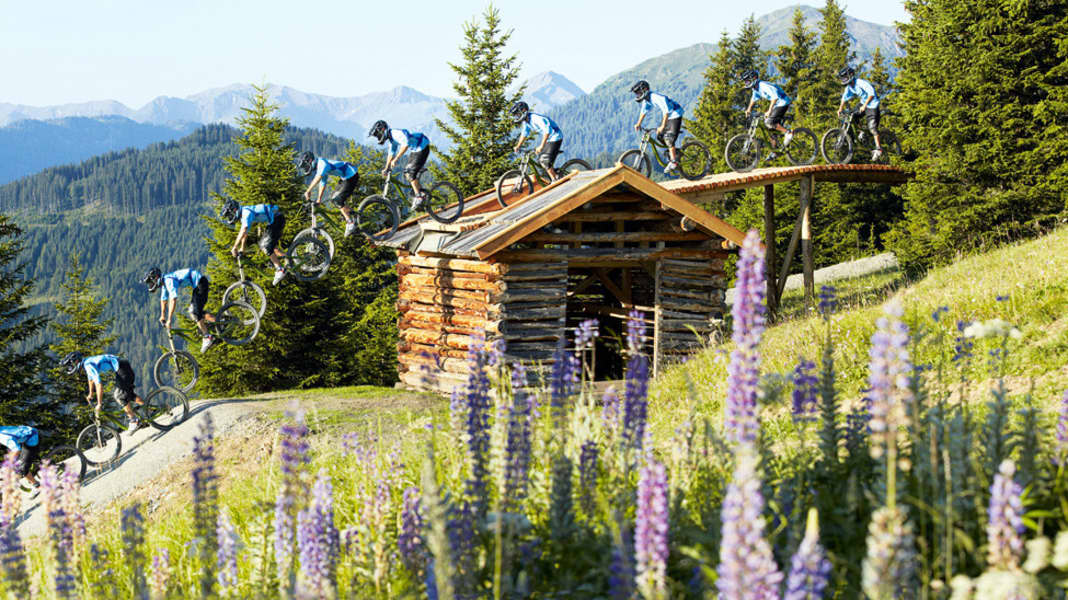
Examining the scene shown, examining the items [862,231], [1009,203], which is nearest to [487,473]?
[1009,203]

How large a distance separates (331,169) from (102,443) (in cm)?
687

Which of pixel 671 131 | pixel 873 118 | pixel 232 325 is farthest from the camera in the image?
pixel 873 118

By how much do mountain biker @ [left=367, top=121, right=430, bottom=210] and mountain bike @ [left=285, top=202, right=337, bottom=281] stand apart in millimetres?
1772

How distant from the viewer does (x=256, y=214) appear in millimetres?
15195

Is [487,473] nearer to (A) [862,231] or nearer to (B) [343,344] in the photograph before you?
(B) [343,344]

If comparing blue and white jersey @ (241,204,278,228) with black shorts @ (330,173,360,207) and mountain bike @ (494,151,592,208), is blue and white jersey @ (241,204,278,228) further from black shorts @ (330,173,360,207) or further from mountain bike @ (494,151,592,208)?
mountain bike @ (494,151,592,208)

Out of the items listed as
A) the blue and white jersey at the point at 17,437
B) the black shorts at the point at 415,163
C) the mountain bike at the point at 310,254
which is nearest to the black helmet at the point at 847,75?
the black shorts at the point at 415,163

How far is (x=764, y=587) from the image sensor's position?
2.08m

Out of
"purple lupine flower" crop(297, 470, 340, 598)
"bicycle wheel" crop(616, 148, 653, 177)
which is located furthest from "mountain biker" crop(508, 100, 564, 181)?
"purple lupine flower" crop(297, 470, 340, 598)

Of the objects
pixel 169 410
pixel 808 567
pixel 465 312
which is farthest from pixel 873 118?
pixel 808 567

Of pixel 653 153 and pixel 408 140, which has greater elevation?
pixel 653 153

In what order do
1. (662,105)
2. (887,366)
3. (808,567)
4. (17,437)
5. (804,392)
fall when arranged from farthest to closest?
(662,105) < (17,437) < (804,392) < (887,366) < (808,567)

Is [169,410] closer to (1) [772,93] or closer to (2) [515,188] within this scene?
(2) [515,188]

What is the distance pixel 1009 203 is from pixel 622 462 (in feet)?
68.0
